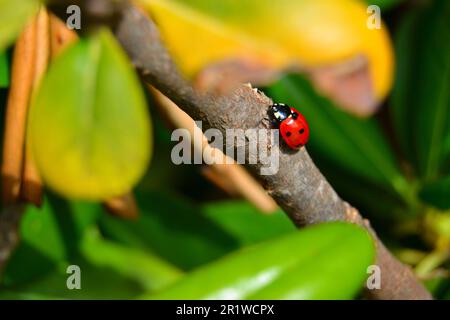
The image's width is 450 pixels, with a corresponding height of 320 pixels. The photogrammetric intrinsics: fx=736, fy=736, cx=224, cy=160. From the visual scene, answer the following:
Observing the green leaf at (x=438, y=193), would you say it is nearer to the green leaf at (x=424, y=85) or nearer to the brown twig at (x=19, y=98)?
the green leaf at (x=424, y=85)

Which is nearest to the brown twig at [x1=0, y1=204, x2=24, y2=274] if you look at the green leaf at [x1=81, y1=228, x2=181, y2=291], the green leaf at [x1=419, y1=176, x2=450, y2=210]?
the green leaf at [x1=81, y1=228, x2=181, y2=291]

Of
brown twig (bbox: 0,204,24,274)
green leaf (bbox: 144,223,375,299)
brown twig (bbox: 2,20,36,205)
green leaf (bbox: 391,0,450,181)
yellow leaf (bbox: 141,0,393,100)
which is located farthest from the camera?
green leaf (bbox: 391,0,450,181)

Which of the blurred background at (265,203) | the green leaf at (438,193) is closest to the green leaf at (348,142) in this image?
the blurred background at (265,203)

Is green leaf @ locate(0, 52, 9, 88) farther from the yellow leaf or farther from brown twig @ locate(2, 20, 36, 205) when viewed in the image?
the yellow leaf

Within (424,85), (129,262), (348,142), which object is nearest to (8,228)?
(129,262)

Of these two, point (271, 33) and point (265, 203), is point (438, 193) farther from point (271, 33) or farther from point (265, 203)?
point (271, 33)
